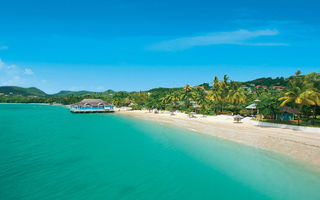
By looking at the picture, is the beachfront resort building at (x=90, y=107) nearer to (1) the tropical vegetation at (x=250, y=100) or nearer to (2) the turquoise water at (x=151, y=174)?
(1) the tropical vegetation at (x=250, y=100)

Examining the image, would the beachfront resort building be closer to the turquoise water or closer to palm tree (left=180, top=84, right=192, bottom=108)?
palm tree (left=180, top=84, right=192, bottom=108)

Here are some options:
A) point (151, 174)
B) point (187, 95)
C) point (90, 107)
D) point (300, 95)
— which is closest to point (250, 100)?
point (187, 95)

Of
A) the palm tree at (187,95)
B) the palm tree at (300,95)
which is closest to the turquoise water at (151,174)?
the palm tree at (300,95)

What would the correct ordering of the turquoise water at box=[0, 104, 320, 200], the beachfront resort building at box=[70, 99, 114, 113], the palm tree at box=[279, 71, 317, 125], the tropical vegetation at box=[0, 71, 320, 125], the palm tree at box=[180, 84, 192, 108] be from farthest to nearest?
the beachfront resort building at box=[70, 99, 114, 113] < the palm tree at box=[180, 84, 192, 108] < the tropical vegetation at box=[0, 71, 320, 125] < the palm tree at box=[279, 71, 317, 125] < the turquoise water at box=[0, 104, 320, 200]

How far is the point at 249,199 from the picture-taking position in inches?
366

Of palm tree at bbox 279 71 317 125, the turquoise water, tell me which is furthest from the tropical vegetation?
the turquoise water

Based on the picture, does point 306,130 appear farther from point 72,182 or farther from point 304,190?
point 72,182

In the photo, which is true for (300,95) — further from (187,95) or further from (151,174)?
(187,95)

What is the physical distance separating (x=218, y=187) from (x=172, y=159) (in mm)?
5341

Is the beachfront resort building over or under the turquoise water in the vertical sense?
over

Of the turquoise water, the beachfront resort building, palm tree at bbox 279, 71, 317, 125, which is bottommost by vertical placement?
the turquoise water

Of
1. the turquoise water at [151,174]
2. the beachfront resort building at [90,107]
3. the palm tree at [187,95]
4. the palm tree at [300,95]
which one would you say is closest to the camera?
the turquoise water at [151,174]

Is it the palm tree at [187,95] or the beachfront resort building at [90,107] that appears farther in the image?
the beachfront resort building at [90,107]

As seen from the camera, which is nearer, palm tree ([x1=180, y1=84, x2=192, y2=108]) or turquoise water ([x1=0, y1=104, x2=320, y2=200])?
turquoise water ([x1=0, y1=104, x2=320, y2=200])
